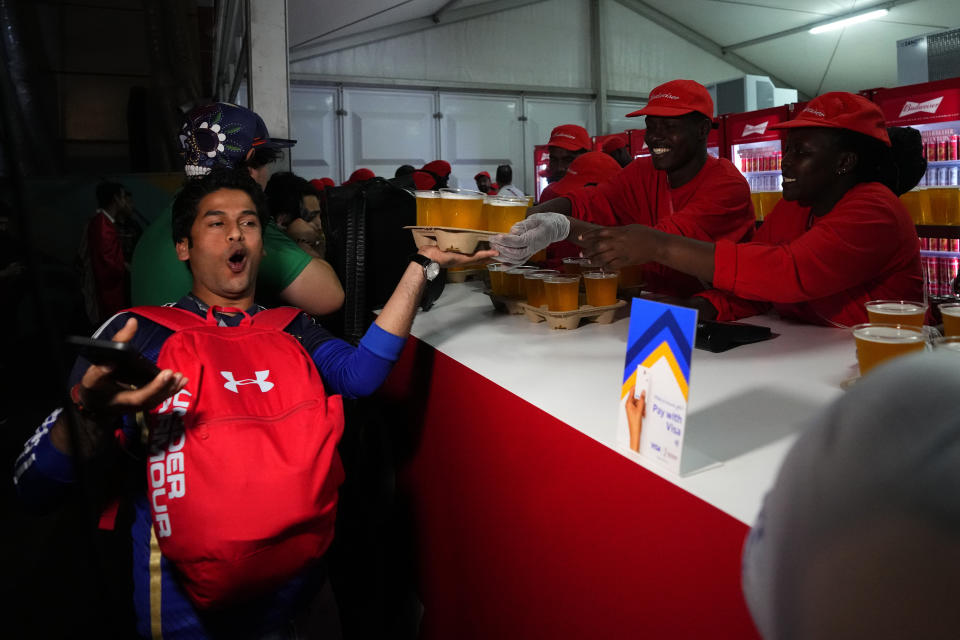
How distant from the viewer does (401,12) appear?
10398mm

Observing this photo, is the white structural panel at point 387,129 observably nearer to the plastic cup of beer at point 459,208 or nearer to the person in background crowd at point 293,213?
the person in background crowd at point 293,213

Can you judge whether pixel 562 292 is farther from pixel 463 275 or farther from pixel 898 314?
pixel 463 275

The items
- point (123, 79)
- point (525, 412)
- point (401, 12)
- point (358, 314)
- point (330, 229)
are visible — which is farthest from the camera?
point (401, 12)

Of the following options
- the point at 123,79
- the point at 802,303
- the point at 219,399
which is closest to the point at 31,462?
the point at 219,399

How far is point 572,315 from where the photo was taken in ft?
6.74

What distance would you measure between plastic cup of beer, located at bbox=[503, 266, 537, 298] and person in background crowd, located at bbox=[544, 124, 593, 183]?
2.78 metres

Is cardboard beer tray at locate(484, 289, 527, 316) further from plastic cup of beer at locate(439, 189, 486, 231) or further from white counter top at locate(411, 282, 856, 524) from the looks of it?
plastic cup of beer at locate(439, 189, 486, 231)

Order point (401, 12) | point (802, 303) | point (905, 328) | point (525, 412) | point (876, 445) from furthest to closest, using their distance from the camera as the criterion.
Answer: point (401, 12), point (802, 303), point (525, 412), point (905, 328), point (876, 445)

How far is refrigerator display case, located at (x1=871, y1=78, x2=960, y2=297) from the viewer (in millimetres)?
4863

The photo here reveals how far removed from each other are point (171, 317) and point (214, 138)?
1003 mm

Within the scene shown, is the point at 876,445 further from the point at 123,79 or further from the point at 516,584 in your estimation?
the point at 123,79

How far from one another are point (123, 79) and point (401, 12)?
593cm

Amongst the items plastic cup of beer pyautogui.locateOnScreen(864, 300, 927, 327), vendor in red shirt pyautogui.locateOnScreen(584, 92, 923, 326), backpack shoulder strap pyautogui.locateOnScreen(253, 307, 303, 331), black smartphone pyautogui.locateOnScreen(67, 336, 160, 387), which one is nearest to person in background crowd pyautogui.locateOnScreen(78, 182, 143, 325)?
backpack shoulder strap pyautogui.locateOnScreen(253, 307, 303, 331)

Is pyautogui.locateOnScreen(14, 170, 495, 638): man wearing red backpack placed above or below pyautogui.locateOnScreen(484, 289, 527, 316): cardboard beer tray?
below
